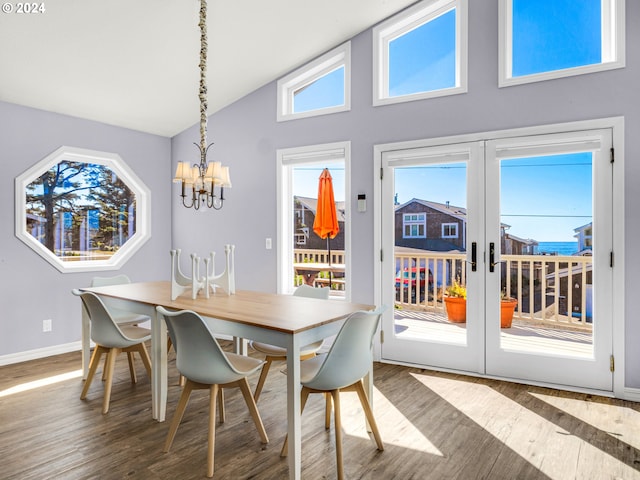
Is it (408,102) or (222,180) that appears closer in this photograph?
(222,180)

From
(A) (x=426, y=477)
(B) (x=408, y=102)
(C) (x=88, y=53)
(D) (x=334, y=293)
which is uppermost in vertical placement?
(C) (x=88, y=53)

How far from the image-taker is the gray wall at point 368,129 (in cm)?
303

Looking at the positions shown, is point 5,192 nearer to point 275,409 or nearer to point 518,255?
point 275,409

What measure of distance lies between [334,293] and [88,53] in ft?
10.0

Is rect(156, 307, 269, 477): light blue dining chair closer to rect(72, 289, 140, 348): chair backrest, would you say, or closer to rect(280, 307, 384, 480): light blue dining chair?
rect(280, 307, 384, 480): light blue dining chair

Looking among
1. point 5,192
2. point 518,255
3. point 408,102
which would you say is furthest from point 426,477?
point 5,192

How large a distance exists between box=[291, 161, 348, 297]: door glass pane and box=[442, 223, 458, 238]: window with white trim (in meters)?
1.03

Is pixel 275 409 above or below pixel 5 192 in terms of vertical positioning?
below

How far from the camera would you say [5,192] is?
382 cm

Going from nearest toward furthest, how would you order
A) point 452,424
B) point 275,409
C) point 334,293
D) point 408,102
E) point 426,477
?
point 426,477, point 452,424, point 275,409, point 408,102, point 334,293

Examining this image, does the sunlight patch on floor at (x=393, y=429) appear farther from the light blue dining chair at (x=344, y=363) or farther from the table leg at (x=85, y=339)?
the table leg at (x=85, y=339)

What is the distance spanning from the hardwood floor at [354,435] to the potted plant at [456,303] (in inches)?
21.5

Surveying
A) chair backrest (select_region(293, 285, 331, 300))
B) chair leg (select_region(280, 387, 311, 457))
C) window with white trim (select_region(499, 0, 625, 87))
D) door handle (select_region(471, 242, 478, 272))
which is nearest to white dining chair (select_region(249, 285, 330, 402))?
chair backrest (select_region(293, 285, 331, 300))

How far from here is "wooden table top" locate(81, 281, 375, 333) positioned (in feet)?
7.00
